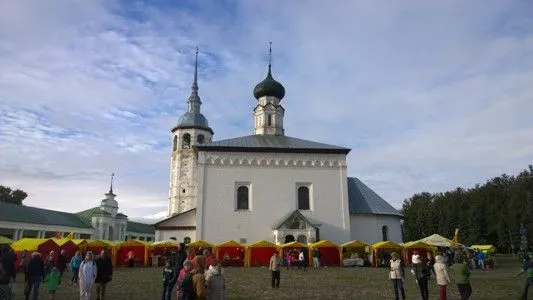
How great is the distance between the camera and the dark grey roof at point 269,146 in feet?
114

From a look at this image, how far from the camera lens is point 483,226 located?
5850cm

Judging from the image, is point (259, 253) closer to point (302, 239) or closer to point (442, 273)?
point (302, 239)

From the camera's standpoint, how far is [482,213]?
58.4 m

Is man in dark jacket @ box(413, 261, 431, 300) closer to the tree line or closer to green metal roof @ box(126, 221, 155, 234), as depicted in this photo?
the tree line

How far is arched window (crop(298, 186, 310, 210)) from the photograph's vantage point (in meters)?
34.6

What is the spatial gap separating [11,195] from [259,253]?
171 ft

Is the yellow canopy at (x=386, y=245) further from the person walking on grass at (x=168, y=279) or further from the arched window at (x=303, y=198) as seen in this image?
the person walking on grass at (x=168, y=279)

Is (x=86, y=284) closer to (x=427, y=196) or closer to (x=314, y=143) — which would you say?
(x=314, y=143)

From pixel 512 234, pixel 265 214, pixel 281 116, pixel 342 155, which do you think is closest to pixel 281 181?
pixel 265 214

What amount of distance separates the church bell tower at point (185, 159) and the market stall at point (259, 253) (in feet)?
85.0

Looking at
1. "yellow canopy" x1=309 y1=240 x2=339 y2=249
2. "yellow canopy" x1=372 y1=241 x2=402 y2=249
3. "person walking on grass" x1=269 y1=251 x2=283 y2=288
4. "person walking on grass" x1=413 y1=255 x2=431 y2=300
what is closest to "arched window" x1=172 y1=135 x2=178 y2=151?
"yellow canopy" x1=309 y1=240 x2=339 y2=249

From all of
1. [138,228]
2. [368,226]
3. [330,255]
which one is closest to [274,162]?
[330,255]

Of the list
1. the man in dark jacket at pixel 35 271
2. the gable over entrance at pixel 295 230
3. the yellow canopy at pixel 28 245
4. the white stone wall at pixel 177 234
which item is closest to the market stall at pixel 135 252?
the yellow canopy at pixel 28 245

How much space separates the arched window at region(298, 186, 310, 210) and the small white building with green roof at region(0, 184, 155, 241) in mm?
36960
